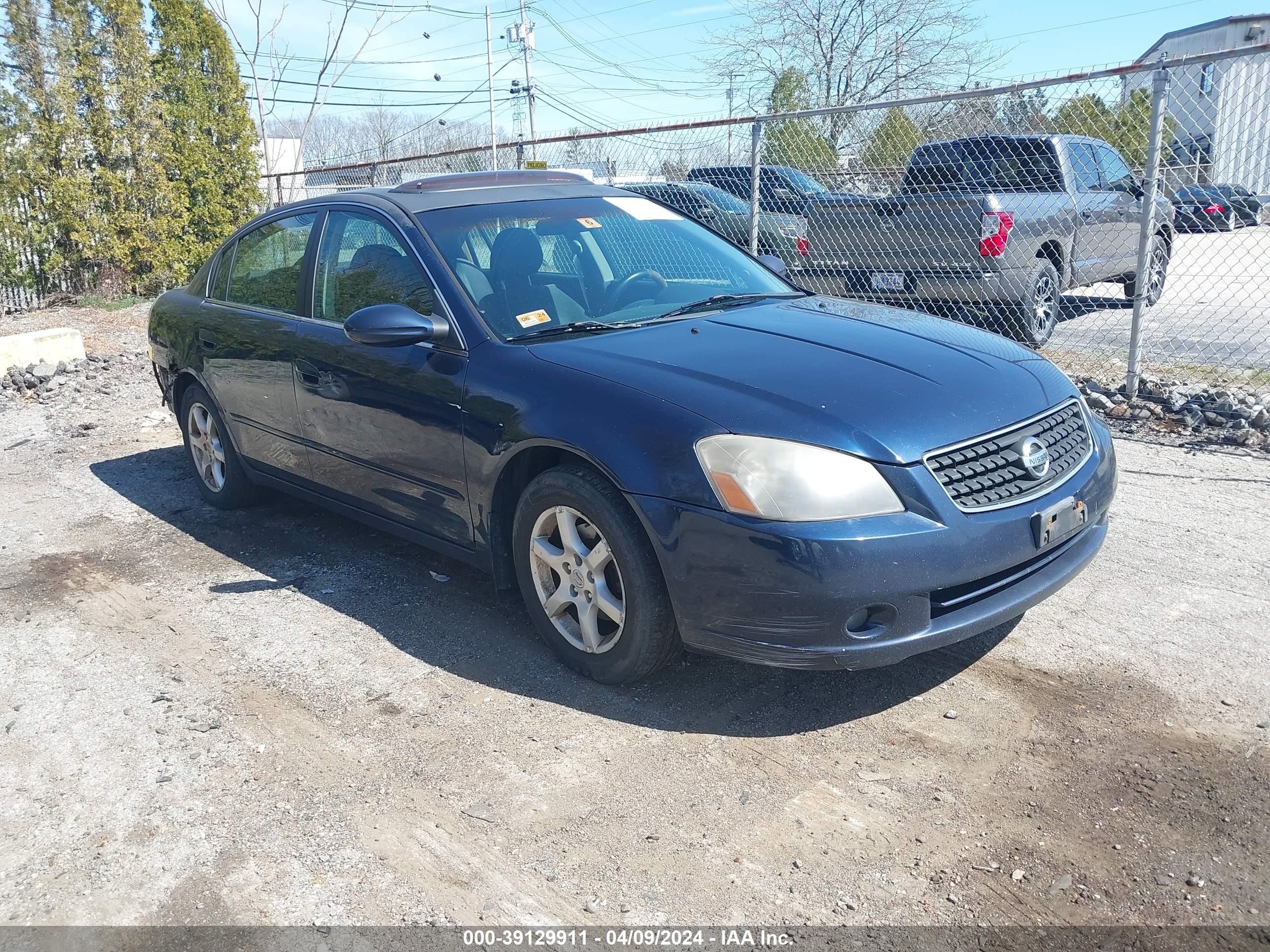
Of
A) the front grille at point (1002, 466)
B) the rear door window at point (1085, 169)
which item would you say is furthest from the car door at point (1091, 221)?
the front grille at point (1002, 466)

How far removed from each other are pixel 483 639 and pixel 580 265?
5.20ft

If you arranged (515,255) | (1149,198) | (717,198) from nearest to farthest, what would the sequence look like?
(515,255) → (1149,198) → (717,198)

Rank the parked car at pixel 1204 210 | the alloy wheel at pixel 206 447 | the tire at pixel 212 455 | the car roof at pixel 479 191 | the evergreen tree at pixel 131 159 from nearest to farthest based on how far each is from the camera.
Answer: the car roof at pixel 479 191, the tire at pixel 212 455, the alloy wheel at pixel 206 447, the parked car at pixel 1204 210, the evergreen tree at pixel 131 159

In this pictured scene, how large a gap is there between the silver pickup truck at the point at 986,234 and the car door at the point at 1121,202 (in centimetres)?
10

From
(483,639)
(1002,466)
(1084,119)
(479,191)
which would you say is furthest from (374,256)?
(1084,119)

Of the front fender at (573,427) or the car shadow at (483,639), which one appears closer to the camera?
the front fender at (573,427)

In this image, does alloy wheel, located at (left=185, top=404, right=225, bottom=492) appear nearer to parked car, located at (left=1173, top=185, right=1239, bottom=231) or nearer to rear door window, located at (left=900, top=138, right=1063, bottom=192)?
rear door window, located at (left=900, top=138, right=1063, bottom=192)

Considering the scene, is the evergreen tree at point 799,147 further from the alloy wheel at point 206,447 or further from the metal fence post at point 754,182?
the alloy wheel at point 206,447

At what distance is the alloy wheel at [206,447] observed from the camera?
225 inches

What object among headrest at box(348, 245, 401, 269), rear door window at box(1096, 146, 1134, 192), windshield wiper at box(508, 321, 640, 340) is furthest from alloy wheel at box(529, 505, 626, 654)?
rear door window at box(1096, 146, 1134, 192)

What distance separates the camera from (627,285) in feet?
14.2

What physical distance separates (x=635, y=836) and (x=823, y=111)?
21.0ft

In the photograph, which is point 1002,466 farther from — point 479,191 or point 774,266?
point 479,191

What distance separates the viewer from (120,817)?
3.05 meters
